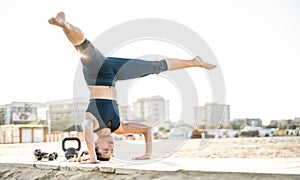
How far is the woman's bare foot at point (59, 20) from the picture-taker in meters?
4.14

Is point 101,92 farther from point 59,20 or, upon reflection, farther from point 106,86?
point 59,20

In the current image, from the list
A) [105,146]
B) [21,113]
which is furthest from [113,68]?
[21,113]

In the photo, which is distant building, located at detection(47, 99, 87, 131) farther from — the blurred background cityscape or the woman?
the woman

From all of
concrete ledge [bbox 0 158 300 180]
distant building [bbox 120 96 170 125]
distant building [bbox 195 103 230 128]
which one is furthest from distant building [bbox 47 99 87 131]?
concrete ledge [bbox 0 158 300 180]

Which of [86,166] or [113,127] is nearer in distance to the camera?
[86,166]

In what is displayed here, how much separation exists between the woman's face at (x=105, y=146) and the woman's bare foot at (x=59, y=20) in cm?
148

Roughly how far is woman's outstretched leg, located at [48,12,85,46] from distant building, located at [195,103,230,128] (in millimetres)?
2227

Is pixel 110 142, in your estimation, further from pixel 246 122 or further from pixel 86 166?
pixel 246 122

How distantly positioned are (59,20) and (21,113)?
62864 mm

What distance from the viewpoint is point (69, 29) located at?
4.30 metres

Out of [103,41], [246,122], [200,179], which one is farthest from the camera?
[246,122]

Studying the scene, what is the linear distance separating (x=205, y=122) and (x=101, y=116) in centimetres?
261

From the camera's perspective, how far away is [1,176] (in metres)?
5.70

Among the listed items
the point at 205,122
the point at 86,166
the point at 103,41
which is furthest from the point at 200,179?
the point at 205,122
